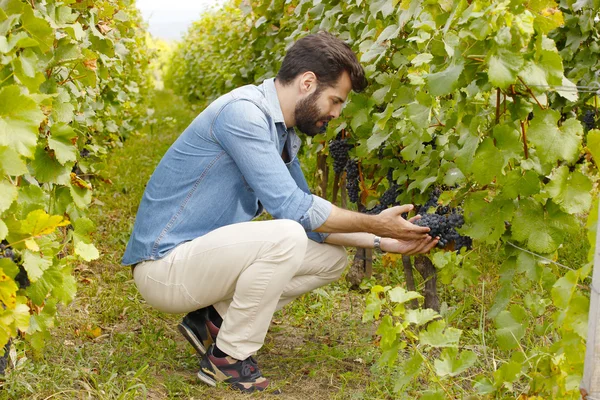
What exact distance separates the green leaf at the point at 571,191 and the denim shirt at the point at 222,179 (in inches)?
38.6

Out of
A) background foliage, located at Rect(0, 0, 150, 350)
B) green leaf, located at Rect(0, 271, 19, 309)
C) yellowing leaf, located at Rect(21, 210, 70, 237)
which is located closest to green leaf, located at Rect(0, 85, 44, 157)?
background foliage, located at Rect(0, 0, 150, 350)

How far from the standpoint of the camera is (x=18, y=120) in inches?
75.3

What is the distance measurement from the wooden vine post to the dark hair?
1.55m

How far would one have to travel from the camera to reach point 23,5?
2191mm

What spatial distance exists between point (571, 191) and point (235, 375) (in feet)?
4.96

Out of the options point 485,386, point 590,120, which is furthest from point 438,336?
point 590,120

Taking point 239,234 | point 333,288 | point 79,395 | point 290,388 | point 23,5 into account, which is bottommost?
point 333,288

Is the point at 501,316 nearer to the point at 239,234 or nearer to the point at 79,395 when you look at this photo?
the point at 239,234

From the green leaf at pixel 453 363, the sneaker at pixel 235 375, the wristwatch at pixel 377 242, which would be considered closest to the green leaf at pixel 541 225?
the green leaf at pixel 453 363

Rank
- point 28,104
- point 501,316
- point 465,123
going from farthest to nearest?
point 465,123 < point 501,316 < point 28,104

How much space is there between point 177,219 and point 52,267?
0.72m

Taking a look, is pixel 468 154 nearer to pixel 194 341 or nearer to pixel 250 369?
pixel 250 369

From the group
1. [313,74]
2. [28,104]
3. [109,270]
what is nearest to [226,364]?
[313,74]

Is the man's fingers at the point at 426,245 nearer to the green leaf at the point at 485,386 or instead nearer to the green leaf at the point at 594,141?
the green leaf at the point at 485,386
